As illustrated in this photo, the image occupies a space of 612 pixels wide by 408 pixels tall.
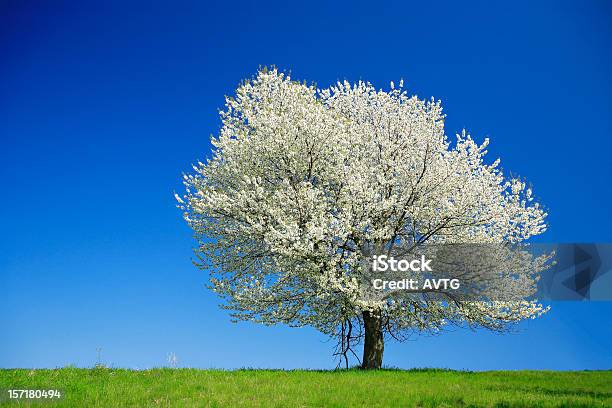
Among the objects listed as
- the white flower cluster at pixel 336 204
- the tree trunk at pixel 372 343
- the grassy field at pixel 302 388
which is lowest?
the grassy field at pixel 302 388

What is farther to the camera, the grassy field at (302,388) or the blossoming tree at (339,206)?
the blossoming tree at (339,206)

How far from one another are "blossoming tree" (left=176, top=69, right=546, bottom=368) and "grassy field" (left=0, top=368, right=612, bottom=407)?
3015 millimetres

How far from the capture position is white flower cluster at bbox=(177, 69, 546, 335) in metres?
23.4

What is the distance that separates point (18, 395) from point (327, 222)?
1213 centimetres

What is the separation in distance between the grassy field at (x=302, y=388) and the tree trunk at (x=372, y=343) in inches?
88.7

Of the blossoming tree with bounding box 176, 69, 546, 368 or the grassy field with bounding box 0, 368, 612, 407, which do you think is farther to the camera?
the blossoming tree with bounding box 176, 69, 546, 368

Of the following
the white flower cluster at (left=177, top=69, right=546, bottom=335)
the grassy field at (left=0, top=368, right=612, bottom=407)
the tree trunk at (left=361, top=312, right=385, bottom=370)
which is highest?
the white flower cluster at (left=177, top=69, right=546, bottom=335)

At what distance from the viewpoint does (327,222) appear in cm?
2302

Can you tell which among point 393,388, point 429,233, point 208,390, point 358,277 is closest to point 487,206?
point 429,233

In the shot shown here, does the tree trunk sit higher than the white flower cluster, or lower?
lower

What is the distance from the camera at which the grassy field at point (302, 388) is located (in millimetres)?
15898

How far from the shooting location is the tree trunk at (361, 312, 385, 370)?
83.1ft

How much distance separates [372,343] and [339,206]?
6384mm

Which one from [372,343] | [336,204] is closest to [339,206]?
[336,204]
